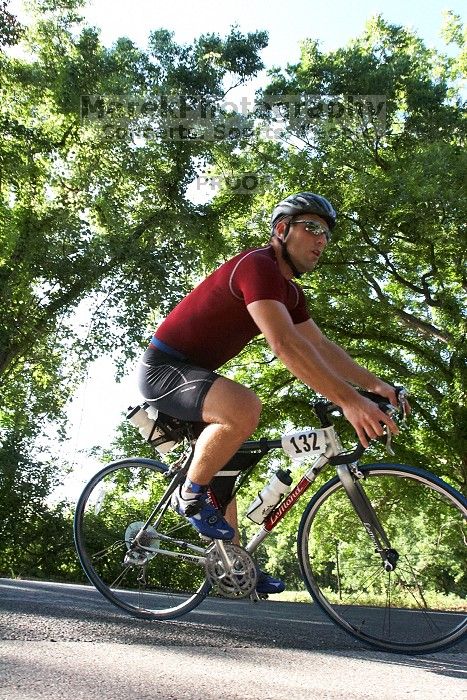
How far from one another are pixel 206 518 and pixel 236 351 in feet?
2.81

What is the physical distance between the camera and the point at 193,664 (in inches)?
116

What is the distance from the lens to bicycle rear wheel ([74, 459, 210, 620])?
4.19 meters

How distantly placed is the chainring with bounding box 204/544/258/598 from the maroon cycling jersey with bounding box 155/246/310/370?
0.94 metres

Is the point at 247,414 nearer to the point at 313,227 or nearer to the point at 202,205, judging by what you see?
the point at 313,227

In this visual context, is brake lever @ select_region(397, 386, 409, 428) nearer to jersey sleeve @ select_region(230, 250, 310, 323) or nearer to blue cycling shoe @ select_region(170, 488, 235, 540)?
jersey sleeve @ select_region(230, 250, 310, 323)

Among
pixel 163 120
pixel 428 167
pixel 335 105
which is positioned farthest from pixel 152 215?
pixel 428 167

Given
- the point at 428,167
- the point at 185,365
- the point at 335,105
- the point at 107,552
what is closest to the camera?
the point at 185,365

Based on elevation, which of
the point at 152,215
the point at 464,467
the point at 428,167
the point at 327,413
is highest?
the point at 152,215

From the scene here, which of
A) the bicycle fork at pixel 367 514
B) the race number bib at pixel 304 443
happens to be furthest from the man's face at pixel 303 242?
the bicycle fork at pixel 367 514

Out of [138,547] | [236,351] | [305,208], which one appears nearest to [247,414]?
[236,351]

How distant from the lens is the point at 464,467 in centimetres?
1812

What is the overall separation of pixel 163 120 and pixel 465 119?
7.47 m

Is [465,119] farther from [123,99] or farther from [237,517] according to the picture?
[237,517]

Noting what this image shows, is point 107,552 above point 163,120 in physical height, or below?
below
